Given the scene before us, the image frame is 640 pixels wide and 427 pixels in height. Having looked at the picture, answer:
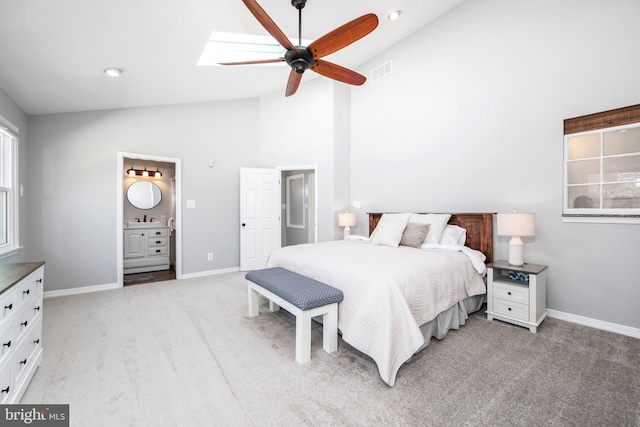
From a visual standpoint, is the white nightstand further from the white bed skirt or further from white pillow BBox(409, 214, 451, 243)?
white pillow BBox(409, 214, 451, 243)

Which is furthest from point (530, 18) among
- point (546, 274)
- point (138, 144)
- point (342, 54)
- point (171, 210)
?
point (171, 210)

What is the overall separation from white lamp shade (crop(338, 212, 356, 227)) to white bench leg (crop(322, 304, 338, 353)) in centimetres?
245

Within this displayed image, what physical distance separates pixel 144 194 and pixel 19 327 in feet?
13.8

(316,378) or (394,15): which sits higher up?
(394,15)

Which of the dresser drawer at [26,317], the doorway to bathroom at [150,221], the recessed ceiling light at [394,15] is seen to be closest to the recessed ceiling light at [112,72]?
the doorway to bathroom at [150,221]

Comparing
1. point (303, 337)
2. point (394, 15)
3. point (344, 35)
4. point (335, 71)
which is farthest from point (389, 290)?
point (394, 15)

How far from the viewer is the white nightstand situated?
2467 millimetres

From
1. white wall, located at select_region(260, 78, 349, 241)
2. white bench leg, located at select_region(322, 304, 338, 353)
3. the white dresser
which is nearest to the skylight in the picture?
white wall, located at select_region(260, 78, 349, 241)

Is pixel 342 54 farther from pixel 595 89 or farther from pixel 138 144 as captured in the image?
pixel 138 144

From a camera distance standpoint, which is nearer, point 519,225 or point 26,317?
point 26,317

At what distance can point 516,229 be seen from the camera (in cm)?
262

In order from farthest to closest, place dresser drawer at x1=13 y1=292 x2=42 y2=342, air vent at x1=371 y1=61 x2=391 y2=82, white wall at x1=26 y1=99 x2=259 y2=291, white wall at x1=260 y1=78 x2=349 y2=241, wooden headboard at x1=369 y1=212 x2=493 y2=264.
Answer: white wall at x1=260 y1=78 x2=349 y2=241 → air vent at x1=371 y1=61 x2=391 y2=82 → white wall at x1=26 y1=99 x2=259 y2=291 → wooden headboard at x1=369 y1=212 x2=493 y2=264 → dresser drawer at x1=13 y1=292 x2=42 y2=342

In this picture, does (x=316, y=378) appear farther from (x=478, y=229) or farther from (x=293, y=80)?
(x=293, y=80)

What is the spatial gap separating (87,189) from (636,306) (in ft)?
20.2
